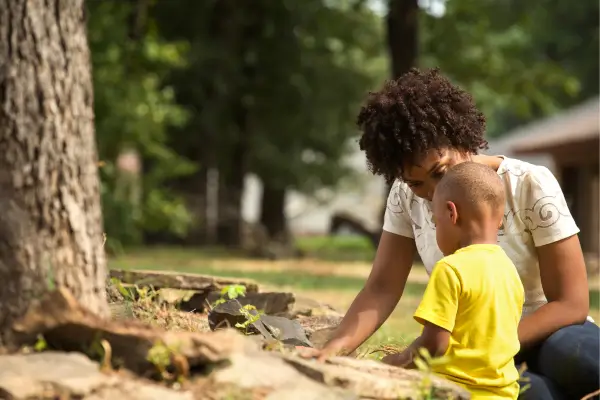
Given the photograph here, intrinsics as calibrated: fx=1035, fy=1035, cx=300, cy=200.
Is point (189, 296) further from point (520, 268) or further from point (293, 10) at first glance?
point (293, 10)

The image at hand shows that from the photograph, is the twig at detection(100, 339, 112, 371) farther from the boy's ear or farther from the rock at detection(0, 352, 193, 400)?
the boy's ear

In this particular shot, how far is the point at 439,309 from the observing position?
11.1 ft

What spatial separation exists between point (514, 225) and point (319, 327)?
168 centimetres

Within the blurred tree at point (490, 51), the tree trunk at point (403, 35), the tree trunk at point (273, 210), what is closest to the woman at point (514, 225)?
the tree trunk at point (403, 35)

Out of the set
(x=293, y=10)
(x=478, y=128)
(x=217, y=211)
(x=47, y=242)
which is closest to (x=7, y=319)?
(x=47, y=242)

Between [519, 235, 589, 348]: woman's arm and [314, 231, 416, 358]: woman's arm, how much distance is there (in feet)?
1.87

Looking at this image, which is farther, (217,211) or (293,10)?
(217,211)

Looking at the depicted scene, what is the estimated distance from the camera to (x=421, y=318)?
3.38 m

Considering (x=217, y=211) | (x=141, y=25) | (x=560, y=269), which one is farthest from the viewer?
(x=217, y=211)

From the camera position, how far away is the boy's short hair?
3.58m

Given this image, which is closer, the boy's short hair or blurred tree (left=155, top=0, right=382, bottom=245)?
the boy's short hair

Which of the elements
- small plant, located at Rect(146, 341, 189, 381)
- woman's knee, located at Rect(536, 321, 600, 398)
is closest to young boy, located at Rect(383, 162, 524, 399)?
woman's knee, located at Rect(536, 321, 600, 398)

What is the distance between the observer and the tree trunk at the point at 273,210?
25.3 metres

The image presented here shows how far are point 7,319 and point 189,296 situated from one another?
2.45 metres
